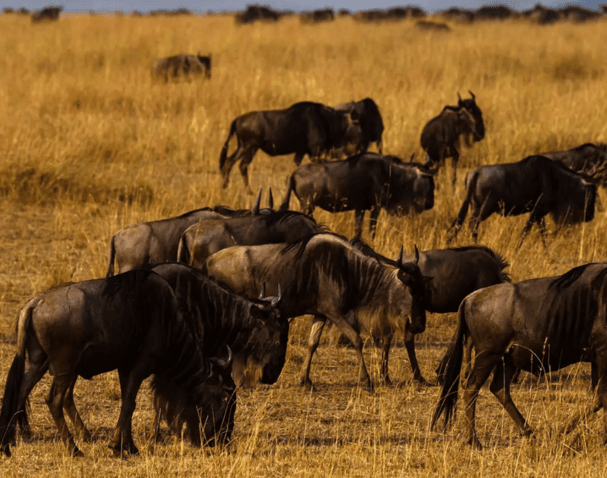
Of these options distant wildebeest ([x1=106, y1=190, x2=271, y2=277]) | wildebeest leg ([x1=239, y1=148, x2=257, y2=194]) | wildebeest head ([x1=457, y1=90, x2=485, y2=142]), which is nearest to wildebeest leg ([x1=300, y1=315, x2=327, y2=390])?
distant wildebeest ([x1=106, y1=190, x2=271, y2=277])

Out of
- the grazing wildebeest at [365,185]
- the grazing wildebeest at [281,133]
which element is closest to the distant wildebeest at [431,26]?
the grazing wildebeest at [281,133]

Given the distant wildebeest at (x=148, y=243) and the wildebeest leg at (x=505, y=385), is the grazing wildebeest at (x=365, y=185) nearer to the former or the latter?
the distant wildebeest at (x=148, y=243)

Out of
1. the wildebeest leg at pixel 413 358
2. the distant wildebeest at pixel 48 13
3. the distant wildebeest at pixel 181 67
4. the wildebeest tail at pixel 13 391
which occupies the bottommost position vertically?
the wildebeest leg at pixel 413 358

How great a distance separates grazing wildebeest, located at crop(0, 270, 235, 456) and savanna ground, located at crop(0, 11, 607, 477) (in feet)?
0.56

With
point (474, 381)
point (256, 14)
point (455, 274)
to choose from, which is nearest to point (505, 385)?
point (474, 381)

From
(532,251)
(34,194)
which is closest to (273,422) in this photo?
(532,251)

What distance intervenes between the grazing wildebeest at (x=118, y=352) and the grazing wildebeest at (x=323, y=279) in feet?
3.99

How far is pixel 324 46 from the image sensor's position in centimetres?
2128

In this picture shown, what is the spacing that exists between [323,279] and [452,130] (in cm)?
615

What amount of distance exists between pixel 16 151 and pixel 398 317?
19.8ft

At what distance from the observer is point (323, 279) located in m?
5.73

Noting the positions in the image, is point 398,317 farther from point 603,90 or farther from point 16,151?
point 603,90

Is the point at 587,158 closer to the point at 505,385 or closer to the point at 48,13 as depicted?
the point at 505,385

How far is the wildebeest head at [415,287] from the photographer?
18.1ft
